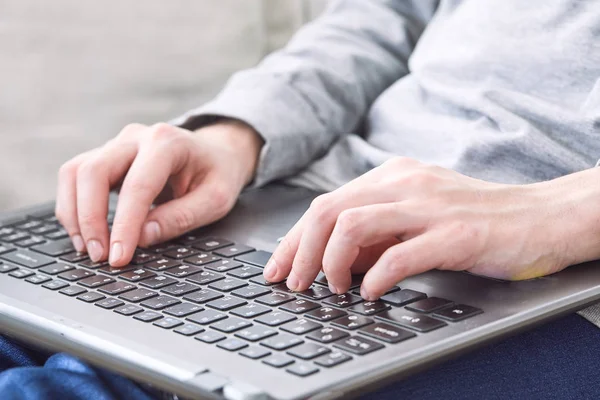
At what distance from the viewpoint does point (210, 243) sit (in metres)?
0.66

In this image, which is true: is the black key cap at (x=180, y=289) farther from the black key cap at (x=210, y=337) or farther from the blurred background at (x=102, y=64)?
the blurred background at (x=102, y=64)

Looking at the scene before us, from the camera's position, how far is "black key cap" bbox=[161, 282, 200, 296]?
551mm

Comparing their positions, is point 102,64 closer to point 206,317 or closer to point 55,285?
point 55,285

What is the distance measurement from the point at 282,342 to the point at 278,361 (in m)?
0.03

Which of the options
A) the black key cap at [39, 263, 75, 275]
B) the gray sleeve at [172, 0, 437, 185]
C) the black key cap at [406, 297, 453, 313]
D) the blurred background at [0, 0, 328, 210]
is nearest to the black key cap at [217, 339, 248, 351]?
the black key cap at [406, 297, 453, 313]

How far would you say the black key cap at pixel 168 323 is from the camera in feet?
1.62

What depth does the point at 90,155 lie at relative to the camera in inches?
28.2

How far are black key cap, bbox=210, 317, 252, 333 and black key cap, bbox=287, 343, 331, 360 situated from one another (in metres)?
0.05

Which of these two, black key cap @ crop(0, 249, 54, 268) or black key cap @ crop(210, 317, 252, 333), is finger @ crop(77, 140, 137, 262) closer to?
black key cap @ crop(0, 249, 54, 268)

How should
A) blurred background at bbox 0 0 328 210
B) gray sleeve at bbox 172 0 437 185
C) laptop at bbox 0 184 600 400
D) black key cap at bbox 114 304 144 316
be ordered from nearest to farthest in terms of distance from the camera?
laptop at bbox 0 184 600 400 < black key cap at bbox 114 304 144 316 < gray sleeve at bbox 172 0 437 185 < blurred background at bbox 0 0 328 210

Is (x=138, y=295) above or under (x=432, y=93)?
under

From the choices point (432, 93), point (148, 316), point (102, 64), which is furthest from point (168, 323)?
point (102, 64)

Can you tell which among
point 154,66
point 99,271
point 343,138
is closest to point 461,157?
point 343,138

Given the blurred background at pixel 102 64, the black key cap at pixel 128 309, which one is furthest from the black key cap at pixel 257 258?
the blurred background at pixel 102 64
